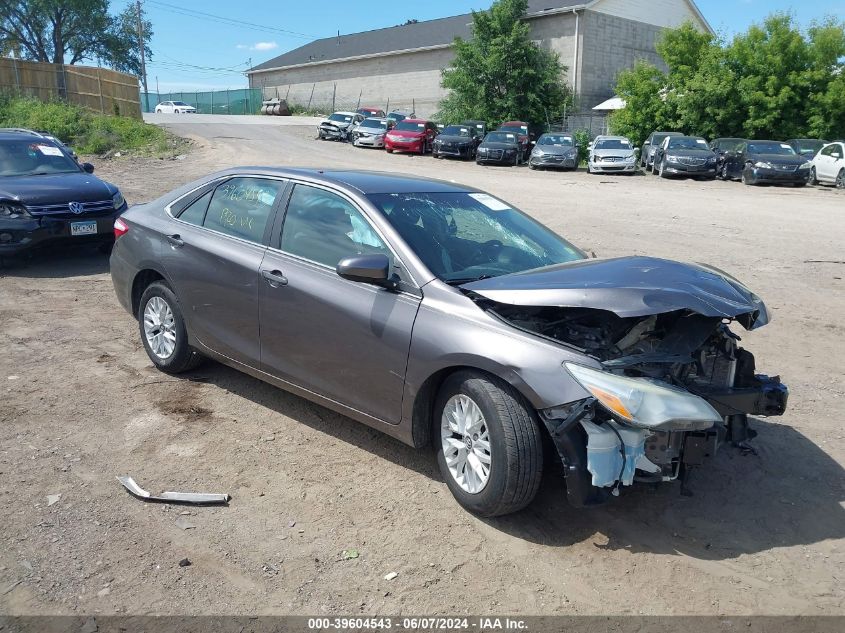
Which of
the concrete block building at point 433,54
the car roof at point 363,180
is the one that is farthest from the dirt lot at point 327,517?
the concrete block building at point 433,54

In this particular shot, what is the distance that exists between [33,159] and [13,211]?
171 cm

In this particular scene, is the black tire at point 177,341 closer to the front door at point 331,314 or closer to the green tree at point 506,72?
the front door at point 331,314

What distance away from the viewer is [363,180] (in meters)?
5.10

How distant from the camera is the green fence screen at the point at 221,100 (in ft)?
232

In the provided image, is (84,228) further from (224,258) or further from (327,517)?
(327,517)

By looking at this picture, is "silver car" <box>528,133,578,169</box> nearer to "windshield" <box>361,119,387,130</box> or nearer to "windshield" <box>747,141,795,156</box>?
"windshield" <box>747,141,795,156</box>

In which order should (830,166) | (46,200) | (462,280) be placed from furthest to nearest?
1. (830,166)
2. (46,200)
3. (462,280)

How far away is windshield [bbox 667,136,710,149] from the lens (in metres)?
26.8

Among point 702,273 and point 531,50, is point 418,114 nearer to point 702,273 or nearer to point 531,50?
point 531,50

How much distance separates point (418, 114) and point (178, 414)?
50.0 metres

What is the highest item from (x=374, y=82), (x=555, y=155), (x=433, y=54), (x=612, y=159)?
(x=433, y=54)

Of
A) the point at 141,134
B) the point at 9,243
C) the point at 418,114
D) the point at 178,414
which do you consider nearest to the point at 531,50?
the point at 418,114

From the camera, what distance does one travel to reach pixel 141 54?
2657 inches

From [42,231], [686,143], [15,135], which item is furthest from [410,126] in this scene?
[42,231]
